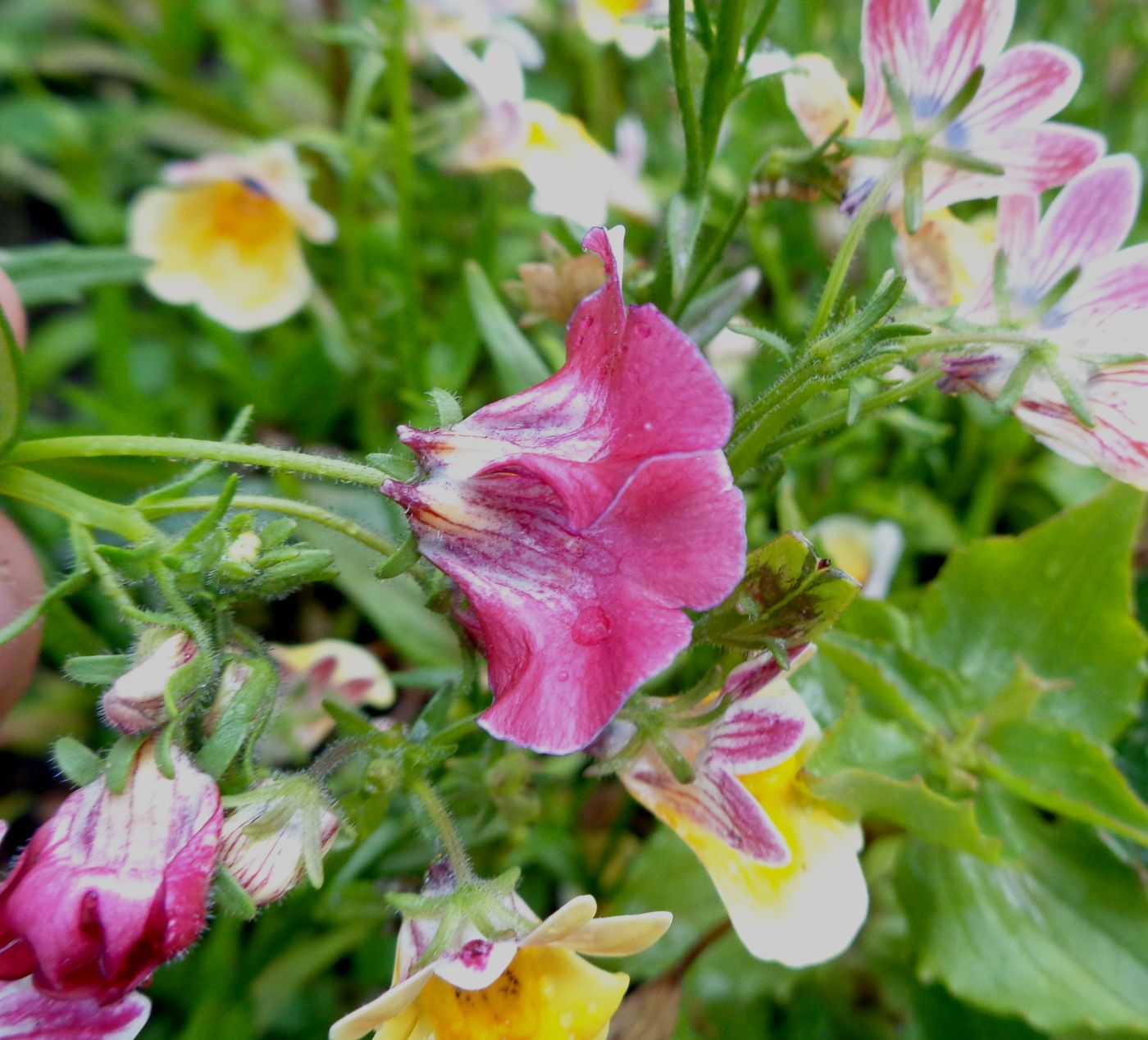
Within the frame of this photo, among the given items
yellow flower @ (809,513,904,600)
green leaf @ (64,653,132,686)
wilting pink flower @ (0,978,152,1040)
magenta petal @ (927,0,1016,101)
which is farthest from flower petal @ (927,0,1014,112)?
wilting pink flower @ (0,978,152,1040)

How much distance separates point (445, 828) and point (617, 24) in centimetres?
88

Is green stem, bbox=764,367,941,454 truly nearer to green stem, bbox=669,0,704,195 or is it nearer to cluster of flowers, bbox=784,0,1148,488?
cluster of flowers, bbox=784,0,1148,488

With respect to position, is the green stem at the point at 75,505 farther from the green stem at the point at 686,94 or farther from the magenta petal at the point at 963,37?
the magenta petal at the point at 963,37

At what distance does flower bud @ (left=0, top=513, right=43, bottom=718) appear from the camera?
0.72m

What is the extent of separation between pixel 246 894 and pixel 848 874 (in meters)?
0.36

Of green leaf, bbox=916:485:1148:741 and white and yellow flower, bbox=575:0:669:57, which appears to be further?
white and yellow flower, bbox=575:0:669:57

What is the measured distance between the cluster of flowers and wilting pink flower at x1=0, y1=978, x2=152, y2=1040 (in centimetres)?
58

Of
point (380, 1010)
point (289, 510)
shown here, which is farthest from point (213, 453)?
point (380, 1010)

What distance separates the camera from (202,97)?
61.7 inches

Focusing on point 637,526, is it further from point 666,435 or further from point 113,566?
point 113,566

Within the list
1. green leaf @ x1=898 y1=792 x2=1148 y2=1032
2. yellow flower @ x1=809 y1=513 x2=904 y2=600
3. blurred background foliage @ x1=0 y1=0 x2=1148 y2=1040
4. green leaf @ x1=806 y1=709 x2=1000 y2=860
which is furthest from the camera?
yellow flower @ x1=809 y1=513 x2=904 y2=600

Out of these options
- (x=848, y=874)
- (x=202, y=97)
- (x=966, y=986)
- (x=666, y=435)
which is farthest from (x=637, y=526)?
(x=202, y=97)

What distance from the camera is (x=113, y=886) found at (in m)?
0.51

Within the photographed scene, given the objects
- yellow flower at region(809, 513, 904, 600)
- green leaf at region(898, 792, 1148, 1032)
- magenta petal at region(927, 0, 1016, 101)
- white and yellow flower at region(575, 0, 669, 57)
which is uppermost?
magenta petal at region(927, 0, 1016, 101)
